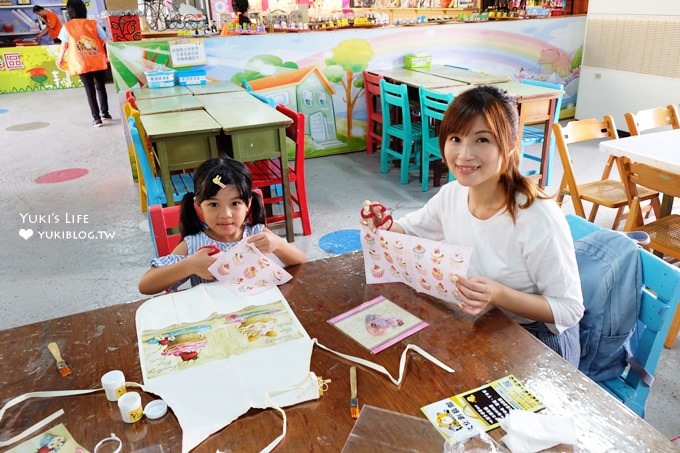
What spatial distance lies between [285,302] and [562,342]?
72 cm

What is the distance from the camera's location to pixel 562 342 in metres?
1.33

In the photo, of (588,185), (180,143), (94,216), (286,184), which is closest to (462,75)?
(588,185)

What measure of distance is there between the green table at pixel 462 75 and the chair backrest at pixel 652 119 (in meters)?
1.27

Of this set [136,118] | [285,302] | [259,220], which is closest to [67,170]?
[136,118]

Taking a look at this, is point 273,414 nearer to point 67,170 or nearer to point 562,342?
point 562,342

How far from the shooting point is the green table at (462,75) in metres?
4.41

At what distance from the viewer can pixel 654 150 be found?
2572mm

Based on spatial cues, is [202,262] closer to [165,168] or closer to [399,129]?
[165,168]

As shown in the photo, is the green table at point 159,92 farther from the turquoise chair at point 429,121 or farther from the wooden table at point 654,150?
the wooden table at point 654,150

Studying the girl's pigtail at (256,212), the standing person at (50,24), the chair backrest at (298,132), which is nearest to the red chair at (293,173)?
the chair backrest at (298,132)

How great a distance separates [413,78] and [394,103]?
0.45 meters

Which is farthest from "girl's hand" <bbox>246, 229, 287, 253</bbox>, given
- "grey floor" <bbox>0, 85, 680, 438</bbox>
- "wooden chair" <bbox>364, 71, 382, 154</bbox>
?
"wooden chair" <bbox>364, 71, 382, 154</bbox>

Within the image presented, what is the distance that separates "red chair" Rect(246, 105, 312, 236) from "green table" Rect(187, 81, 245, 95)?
965mm

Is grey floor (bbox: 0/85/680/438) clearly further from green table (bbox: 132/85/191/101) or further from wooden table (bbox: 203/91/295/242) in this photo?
green table (bbox: 132/85/191/101)
